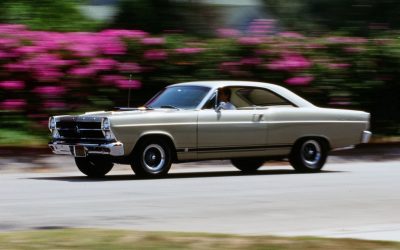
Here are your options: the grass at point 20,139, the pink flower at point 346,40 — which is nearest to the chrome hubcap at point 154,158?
the grass at point 20,139

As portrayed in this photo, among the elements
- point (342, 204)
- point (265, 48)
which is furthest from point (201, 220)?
point (265, 48)

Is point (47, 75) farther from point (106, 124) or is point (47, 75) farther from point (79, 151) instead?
point (106, 124)

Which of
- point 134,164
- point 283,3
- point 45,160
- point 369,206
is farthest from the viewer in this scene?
point 283,3

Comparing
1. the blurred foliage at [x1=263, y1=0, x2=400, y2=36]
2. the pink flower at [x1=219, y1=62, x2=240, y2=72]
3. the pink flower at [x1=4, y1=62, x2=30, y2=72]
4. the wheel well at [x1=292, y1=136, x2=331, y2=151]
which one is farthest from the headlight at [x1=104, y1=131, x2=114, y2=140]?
the blurred foliage at [x1=263, y1=0, x2=400, y2=36]

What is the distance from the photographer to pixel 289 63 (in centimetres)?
1991

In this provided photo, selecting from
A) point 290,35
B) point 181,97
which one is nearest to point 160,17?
point 290,35

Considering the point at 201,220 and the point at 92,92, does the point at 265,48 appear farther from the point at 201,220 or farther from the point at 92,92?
the point at 201,220

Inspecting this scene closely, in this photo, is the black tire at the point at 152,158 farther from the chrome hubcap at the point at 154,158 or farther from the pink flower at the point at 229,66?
the pink flower at the point at 229,66

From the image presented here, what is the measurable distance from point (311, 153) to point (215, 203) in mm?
→ 5024

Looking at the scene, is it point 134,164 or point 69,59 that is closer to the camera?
point 134,164

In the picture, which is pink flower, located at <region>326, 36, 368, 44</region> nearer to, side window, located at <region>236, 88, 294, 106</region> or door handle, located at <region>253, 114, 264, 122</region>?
side window, located at <region>236, 88, 294, 106</region>

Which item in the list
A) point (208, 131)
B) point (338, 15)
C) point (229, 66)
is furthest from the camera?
point (338, 15)

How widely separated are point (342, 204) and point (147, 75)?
27.5 feet

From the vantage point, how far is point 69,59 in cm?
1861
